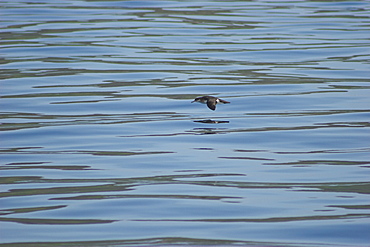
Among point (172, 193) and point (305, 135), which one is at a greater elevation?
point (305, 135)

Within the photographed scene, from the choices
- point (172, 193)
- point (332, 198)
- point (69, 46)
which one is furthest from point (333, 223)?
point (69, 46)

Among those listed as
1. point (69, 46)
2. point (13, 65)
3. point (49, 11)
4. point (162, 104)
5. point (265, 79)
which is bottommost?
point (162, 104)

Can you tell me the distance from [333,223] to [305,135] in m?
4.32

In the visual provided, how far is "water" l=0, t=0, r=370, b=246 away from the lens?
25.5 ft

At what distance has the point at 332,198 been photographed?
854cm

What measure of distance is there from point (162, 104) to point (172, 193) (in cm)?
603

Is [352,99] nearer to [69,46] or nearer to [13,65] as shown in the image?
[13,65]

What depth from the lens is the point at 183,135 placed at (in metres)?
12.0

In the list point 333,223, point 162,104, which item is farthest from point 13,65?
point 333,223

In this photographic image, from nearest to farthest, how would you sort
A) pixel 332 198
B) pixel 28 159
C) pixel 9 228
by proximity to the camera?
pixel 9 228, pixel 332 198, pixel 28 159

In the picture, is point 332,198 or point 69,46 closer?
point 332,198

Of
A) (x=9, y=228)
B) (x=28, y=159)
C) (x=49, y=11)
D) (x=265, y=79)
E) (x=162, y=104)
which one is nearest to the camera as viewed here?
(x=9, y=228)

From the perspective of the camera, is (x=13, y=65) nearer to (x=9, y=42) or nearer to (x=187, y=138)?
(x=9, y=42)

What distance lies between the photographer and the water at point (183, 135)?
777 cm
